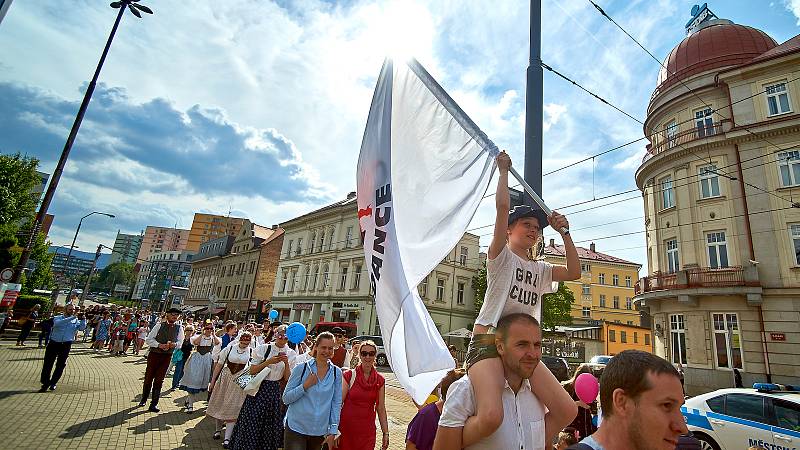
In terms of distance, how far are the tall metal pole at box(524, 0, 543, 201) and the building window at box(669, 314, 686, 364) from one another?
2313 cm

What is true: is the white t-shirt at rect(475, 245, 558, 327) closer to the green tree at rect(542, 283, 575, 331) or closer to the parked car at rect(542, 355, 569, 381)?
the parked car at rect(542, 355, 569, 381)

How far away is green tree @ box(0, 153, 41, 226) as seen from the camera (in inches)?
1112

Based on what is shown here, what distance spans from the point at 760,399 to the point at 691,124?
821 inches

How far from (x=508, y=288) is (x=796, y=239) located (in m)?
24.8

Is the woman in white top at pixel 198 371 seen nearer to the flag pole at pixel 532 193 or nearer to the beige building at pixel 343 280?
the flag pole at pixel 532 193

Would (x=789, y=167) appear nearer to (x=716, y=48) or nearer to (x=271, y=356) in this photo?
(x=716, y=48)

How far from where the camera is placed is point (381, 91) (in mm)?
4148

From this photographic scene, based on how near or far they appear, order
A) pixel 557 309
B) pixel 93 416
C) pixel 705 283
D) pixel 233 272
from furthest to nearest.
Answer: pixel 233 272
pixel 557 309
pixel 705 283
pixel 93 416

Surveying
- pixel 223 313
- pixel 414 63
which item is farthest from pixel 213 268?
pixel 414 63

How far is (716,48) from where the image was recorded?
2347cm

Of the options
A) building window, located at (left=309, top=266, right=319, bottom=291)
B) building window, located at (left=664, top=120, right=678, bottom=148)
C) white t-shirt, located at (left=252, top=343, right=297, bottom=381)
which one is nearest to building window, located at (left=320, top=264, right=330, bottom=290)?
building window, located at (left=309, top=266, right=319, bottom=291)

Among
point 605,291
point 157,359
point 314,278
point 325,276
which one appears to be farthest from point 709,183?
point 314,278

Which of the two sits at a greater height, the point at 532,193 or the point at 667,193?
the point at 667,193

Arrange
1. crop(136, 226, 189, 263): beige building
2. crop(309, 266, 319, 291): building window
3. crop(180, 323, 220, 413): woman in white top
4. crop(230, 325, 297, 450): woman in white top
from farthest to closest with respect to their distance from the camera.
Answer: crop(136, 226, 189, 263): beige building → crop(309, 266, 319, 291): building window → crop(180, 323, 220, 413): woman in white top → crop(230, 325, 297, 450): woman in white top
